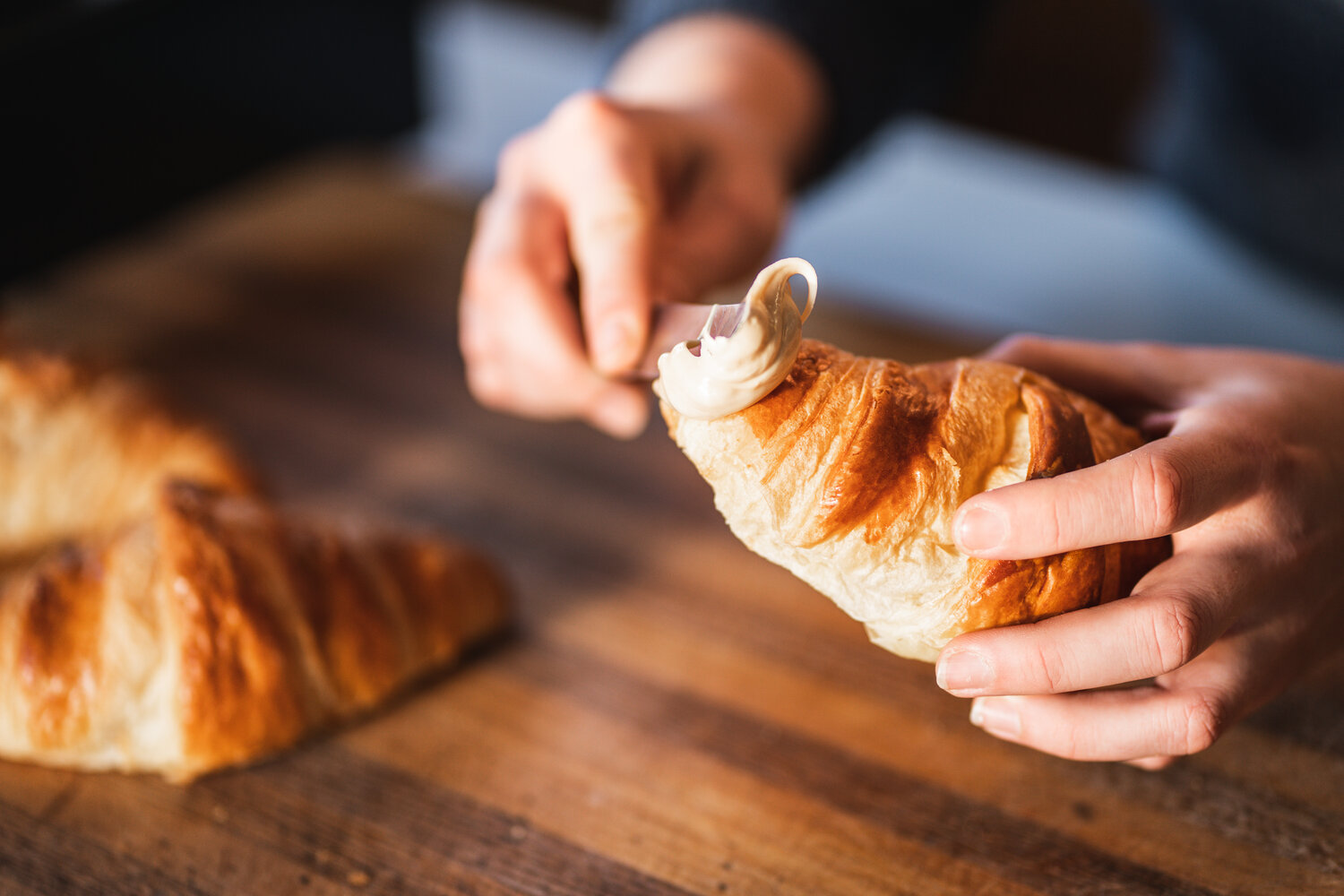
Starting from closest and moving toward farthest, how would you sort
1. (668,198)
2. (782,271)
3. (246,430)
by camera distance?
(782,271) < (668,198) < (246,430)

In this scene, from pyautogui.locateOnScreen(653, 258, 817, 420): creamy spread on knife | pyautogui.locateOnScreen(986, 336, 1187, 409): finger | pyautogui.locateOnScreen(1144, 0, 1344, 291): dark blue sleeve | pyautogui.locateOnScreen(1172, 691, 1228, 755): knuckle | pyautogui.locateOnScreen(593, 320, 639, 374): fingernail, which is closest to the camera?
pyautogui.locateOnScreen(653, 258, 817, 420): creamy spread on knife

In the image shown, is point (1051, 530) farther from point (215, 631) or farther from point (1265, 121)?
point (1265, 121)

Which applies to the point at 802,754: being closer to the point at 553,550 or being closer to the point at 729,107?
the point at 553,550

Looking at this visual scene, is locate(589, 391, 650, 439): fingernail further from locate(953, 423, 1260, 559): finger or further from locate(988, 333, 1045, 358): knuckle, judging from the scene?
locate(953, 423, 1260, 559): finger

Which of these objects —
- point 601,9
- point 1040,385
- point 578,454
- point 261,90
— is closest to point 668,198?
point 578,454

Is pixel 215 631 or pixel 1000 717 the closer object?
pixel 1000 717

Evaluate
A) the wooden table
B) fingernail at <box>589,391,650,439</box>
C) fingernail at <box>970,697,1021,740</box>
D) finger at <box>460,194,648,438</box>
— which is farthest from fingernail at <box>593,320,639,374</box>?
fingernail at <box>970,697,1021,740</box>

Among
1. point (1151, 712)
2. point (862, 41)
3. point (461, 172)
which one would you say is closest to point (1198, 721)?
point (1151, 712)
